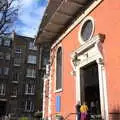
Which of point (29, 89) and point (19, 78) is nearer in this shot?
point (19, 78)

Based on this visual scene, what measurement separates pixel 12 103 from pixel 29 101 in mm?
3507

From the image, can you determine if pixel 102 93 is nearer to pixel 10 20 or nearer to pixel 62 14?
pixel 62 14

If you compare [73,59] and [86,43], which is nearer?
[86,43]

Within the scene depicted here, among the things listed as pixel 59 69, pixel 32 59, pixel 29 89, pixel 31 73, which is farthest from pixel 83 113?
pixel 32 59

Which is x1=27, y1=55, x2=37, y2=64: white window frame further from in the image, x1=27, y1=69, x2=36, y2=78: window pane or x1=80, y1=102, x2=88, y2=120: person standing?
x1=80, y1=102, x2=88, y2=120: person standing

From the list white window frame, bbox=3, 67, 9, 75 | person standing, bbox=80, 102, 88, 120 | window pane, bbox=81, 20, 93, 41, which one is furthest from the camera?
white window frame, bbox=3, 67, 9, 75

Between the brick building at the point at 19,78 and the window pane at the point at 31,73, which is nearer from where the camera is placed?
the brick building at the point at 19,78

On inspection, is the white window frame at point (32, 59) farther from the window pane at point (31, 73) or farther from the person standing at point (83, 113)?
the person standing at point (83, 113)

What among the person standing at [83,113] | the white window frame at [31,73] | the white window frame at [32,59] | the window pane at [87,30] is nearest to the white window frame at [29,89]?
the white window frame at [31,73]

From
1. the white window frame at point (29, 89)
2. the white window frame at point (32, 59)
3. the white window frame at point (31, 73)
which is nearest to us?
the white window frame at point (29, 89)

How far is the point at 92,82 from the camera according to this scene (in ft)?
42.5

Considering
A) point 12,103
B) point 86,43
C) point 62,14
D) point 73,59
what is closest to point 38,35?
point 62,14

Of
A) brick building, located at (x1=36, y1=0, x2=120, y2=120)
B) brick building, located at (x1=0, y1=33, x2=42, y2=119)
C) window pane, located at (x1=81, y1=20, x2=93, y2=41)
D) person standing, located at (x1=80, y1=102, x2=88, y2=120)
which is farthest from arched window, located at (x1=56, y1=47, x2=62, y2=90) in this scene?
brick building, located at (x1=0, y1=33, x2=42, y2=119)

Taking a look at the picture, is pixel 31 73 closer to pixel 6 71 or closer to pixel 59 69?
pixel 6 71
